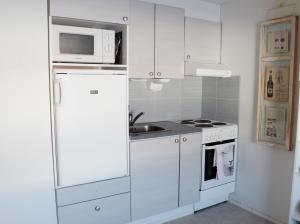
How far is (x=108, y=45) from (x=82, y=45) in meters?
0.21

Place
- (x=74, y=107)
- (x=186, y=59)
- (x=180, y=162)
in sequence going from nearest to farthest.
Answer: (x=74, y=107)
(x=180, y=162)
(x=186, y=59)

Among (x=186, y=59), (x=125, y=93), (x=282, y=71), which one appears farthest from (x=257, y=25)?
(x=125, y=93)

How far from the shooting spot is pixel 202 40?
3.00 metres

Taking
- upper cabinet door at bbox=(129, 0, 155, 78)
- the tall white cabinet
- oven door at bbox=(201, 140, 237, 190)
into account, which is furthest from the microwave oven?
oven door at bbox=(201, 140, 237, 190)

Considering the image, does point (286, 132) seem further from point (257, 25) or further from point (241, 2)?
point (241, 2)

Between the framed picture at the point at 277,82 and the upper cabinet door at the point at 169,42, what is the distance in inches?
31.6

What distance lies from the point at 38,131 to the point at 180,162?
1356 mm

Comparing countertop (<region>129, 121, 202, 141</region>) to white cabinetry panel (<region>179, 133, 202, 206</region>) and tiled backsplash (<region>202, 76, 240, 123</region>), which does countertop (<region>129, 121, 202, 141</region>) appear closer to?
white cabinetry panel (<region>179, 133, 202, 206</region>)

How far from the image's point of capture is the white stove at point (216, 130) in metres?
2.79

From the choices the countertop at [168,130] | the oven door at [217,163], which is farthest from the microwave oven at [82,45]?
the oven door at [217,163]

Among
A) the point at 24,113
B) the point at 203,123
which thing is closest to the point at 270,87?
the point at 203,123

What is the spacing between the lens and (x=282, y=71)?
2527mm

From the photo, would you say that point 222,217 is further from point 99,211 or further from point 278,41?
point 278,41

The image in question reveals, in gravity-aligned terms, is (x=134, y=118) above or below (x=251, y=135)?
above
